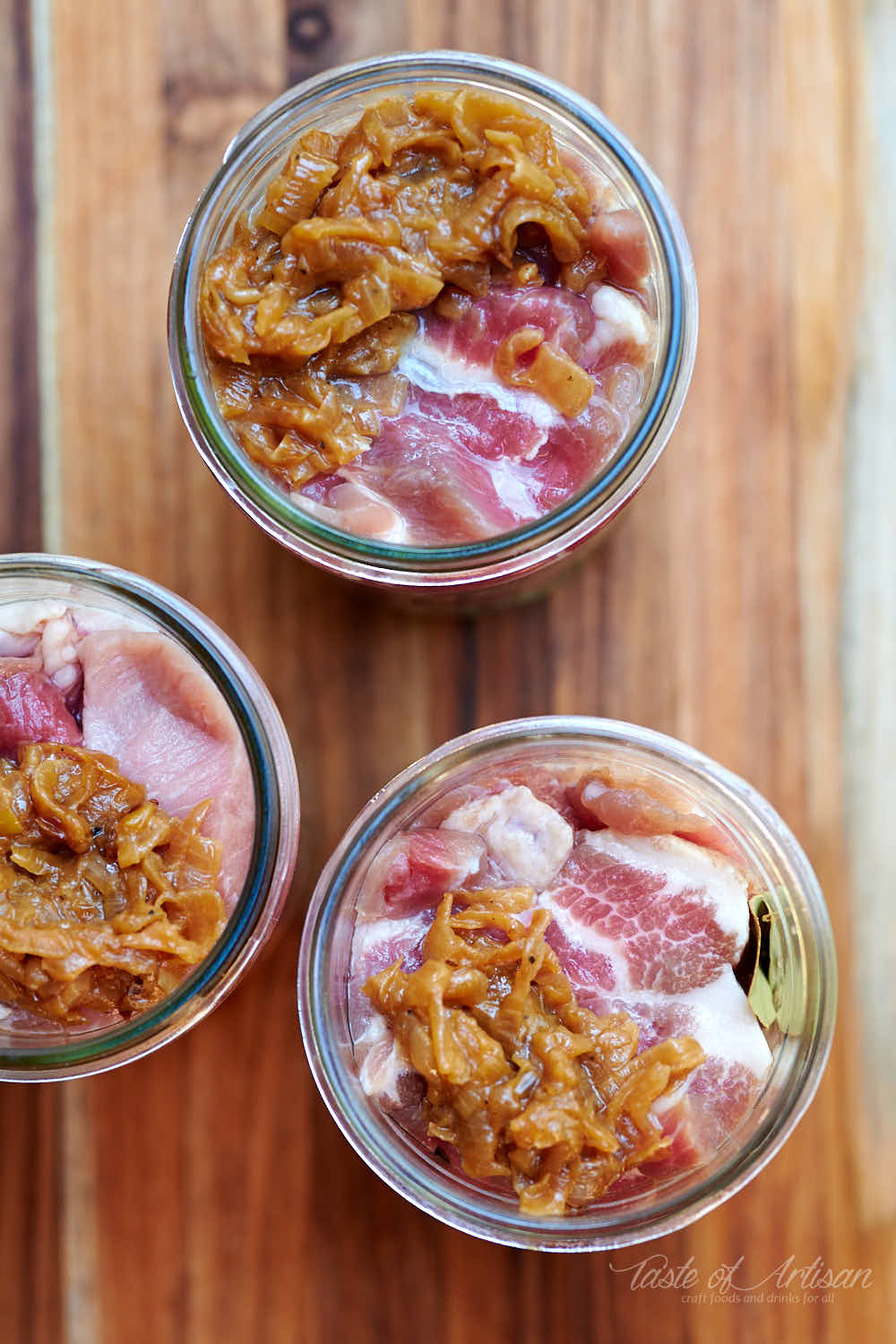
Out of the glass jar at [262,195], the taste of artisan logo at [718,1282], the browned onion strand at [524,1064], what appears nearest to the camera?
the browned onion strand at [524,1064]

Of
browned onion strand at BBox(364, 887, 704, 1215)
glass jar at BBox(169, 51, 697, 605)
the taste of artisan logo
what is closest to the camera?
browned onion strand at BBox(364, 887, 704, 1215)

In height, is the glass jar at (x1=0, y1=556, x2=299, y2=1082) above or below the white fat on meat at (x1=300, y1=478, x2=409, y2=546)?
below

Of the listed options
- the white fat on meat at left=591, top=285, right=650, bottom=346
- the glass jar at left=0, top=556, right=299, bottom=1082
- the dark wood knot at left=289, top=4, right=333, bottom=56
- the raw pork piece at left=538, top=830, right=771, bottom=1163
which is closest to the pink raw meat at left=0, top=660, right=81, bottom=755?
the glass jar at left=0, top=556, right=299, bottom=1082

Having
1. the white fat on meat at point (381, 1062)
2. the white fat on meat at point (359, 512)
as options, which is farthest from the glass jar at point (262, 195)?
the white fat on meat at point (381, 1062)

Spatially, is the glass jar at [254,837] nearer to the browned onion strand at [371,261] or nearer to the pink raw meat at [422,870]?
the pink raw meat at [422,870]

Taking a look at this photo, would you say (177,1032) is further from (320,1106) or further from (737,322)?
(737,322)

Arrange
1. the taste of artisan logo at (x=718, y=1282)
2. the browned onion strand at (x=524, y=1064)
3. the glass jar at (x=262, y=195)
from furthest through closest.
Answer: the taste of artisan logo at (x=718, y=1282) → the glass jar at (x=262, y=195) → the browned onion strand at (x=524, y=1064)

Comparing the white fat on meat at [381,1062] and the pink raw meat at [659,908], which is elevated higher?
the pink raw meat at [659,908]

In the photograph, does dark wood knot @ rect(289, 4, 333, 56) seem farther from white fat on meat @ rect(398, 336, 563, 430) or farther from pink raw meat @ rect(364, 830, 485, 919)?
pink raw meat @ rect(364, 830, 485, 919)
